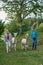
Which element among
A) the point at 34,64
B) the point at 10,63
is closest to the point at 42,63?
the point at 34,64

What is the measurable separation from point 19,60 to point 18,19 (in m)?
28.4

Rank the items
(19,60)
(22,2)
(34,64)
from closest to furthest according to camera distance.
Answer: (34,64)
(19,60)
(22,2)

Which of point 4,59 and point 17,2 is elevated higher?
point 4,59

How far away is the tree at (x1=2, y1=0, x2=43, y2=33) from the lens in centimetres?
4138

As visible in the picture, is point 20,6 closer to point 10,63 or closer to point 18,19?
point 18,19

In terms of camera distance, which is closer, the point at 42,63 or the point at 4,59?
the point at 42,63

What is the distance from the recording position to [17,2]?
41.8 m

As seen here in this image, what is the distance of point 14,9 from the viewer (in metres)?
42.3

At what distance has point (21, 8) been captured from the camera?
1623 inches

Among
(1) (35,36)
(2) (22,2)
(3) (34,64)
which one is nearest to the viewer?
(3) (34,64)

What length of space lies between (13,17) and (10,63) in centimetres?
3094

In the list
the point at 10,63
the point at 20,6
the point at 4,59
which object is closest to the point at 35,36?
the point at 4,59

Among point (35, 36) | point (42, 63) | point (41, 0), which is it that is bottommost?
point (41, 0)

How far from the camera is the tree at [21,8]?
4138cm
